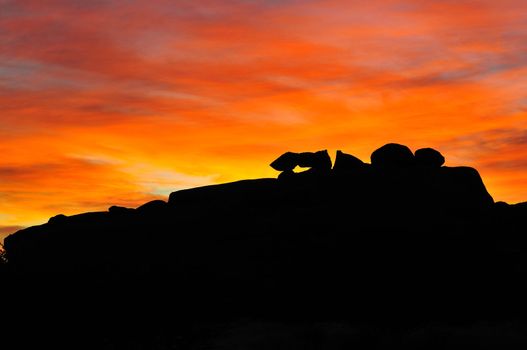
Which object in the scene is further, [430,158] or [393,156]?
[393,156]

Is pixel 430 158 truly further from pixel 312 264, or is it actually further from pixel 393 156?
pixel 312 264

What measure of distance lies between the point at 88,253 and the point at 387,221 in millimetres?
15454

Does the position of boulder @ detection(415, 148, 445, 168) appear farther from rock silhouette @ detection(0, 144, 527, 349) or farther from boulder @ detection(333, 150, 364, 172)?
boulder @ detection(333, 150, 364, 172)

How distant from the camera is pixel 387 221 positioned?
33125 millimetres

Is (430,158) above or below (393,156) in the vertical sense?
below

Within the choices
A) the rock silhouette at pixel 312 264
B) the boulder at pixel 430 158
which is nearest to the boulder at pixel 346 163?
the rock silhouette at pixel 312 264

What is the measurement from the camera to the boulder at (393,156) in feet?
118

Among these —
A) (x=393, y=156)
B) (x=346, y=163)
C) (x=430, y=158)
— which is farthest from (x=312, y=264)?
(x=430, y=158)

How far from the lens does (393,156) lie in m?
36.0

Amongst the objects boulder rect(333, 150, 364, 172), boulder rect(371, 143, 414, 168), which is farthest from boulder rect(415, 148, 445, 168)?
boulder rect(333, 150, 364, 172)

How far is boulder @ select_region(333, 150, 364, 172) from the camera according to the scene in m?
36.2

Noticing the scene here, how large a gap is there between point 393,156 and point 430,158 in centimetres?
A: 177

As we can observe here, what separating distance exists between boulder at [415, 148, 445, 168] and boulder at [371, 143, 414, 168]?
1.30ft

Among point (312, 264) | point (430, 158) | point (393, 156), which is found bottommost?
point (312, 264)
